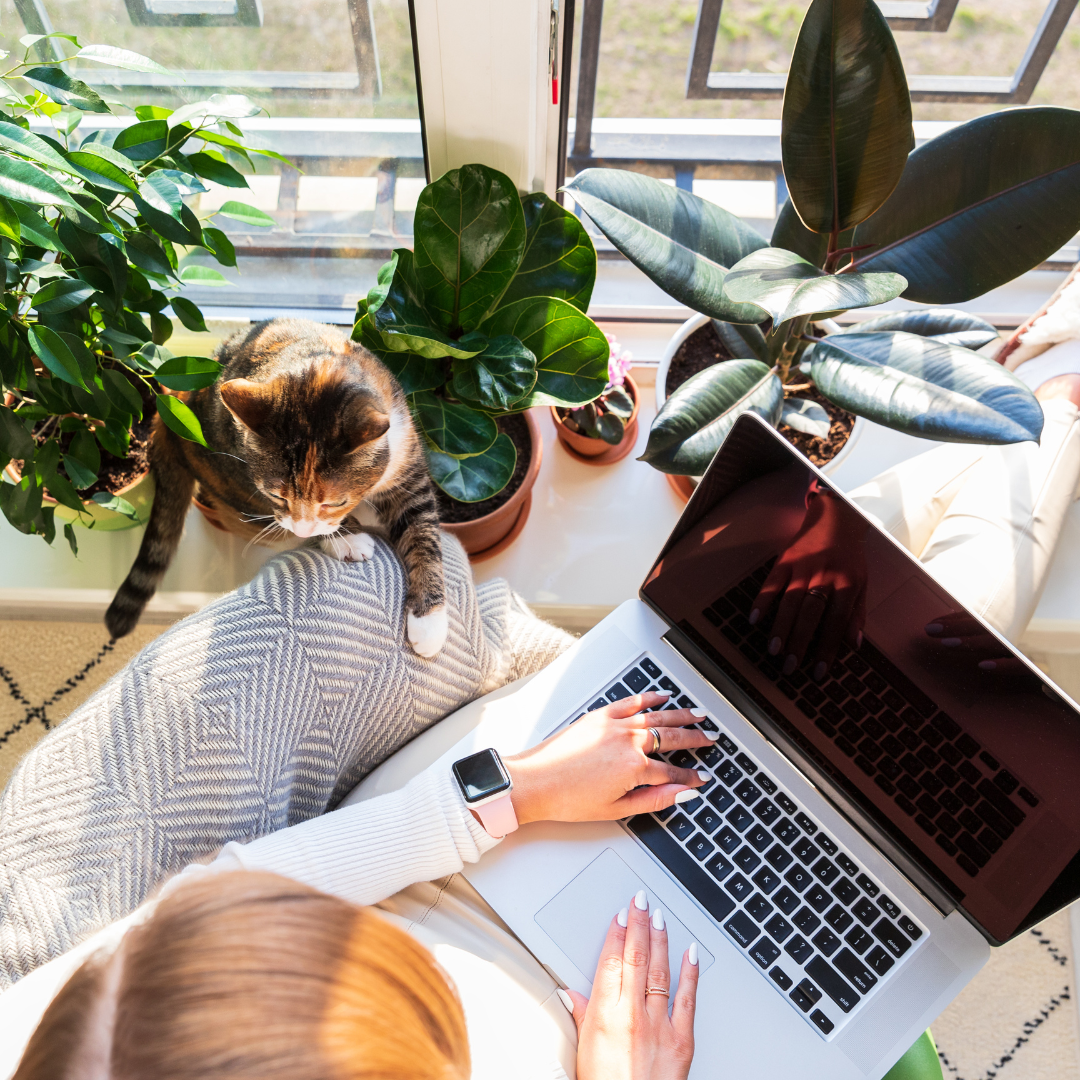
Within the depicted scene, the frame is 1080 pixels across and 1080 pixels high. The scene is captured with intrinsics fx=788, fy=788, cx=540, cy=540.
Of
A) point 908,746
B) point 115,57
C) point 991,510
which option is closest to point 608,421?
point 991,510

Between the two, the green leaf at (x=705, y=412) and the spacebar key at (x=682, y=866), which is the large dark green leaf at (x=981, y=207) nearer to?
the green leaf at (x=705, y=412)

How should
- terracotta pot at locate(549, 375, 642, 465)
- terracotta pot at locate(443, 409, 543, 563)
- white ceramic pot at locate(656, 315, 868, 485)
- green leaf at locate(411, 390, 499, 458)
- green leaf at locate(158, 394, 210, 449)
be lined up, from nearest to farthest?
1. green leaf at locate(158, 394, 210, 449)
2. green leaf at locate(411, 390, 499, 458)
3. white ceramic pot at locate(656, 315, 868, 485)
4. terracotta pot at locate(443, 409, 543, 563)
5. terracotta pot at locate(549, 375, 642, 465)

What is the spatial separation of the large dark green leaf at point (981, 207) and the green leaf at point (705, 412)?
16 cm

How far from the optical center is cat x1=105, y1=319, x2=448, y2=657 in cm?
90

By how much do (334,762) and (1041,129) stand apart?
98 cm

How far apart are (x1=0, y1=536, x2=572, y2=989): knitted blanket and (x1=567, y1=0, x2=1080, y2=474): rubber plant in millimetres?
404

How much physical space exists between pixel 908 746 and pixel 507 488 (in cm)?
67

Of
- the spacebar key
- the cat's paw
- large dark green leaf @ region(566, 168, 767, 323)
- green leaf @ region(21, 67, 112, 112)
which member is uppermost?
green leaf @ region(21, 67, 112, 112)

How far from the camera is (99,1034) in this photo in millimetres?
521

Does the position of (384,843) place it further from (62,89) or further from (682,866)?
(62,89)

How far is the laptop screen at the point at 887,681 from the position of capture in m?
0.69

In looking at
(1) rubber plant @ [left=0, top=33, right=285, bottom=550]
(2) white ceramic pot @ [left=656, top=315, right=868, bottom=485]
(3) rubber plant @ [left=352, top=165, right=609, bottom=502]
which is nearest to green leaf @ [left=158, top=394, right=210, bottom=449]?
(1) rubber plant @ [left=0, top=33, right=285, bottom=550]

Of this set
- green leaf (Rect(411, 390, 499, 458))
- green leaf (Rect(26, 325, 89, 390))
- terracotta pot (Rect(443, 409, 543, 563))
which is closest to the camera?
green leaf (Rect(26, 325, 89, 390))

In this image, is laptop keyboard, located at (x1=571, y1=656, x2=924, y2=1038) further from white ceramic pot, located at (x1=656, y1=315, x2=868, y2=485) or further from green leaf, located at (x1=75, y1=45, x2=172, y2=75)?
green leaf, located at (x1=75, y1=45, x2=172, y2=75)
